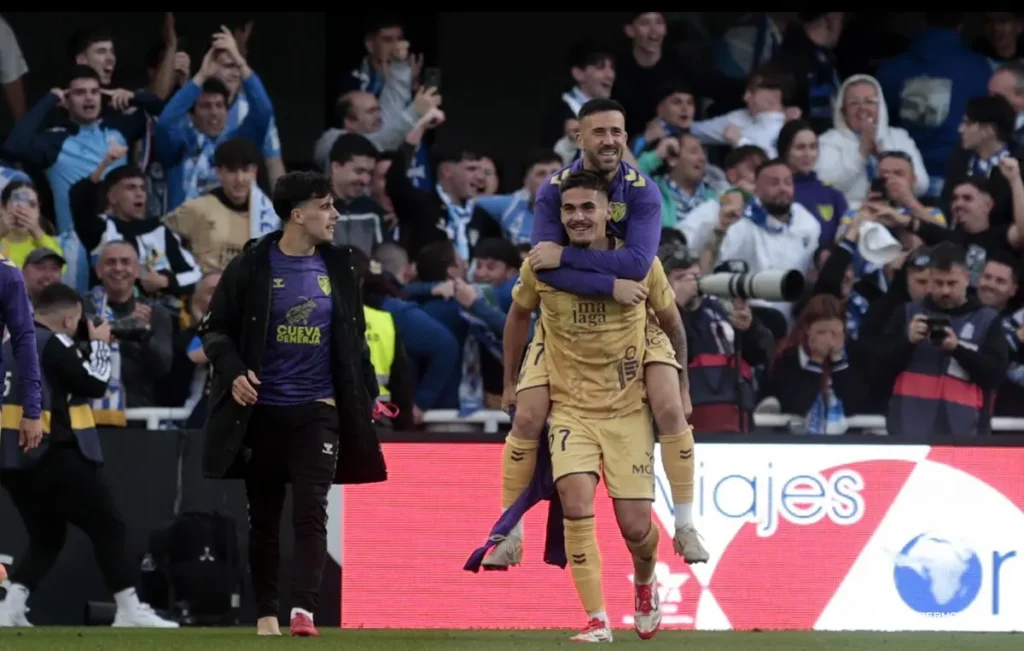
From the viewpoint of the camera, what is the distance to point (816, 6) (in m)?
16.1

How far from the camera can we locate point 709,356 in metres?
12.9

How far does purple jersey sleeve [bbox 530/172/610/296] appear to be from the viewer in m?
→ 8.81

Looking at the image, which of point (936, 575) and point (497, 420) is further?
point (497, 420)

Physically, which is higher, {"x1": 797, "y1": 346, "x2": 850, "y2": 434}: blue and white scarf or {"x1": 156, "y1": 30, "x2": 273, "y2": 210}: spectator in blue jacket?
{"x1": 156, "y1": 30, "x2": 273, "y2": 210}: spectator in blue jacket

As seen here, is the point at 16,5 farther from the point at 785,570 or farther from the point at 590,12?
the point at 785,570

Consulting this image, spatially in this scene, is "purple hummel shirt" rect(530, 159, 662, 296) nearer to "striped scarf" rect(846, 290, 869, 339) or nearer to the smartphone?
"striped scarf" rect(846, 290, 869, 339)

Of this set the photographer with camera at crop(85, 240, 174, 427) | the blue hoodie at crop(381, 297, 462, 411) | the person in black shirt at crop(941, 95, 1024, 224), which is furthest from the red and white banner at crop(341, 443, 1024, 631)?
the person in black shirt at crop(941, 95, 1024, 224)

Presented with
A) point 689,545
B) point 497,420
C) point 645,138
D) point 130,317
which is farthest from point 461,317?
point 689,545

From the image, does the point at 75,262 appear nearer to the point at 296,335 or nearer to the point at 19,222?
the point at 19,222

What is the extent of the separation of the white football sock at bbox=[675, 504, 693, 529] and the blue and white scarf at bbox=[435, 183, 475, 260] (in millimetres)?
5347

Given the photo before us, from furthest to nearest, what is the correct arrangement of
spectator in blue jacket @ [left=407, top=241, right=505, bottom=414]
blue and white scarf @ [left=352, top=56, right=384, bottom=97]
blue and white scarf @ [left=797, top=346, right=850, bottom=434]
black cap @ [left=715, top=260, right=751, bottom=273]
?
blue and white scarf @ [left=352, top=56, right=384, bottom=97] < blue and white scarf @ [left=797, top=346, right=850, bottom=434] < spectator in blue jacket @ [left=407, top=241, right=505, bottom=414] < black cap @ [left=715, top=260, right=751, bottom=273]

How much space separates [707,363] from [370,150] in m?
3.05

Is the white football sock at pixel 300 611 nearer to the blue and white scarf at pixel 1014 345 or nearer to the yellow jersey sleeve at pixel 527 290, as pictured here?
the yellow jersey sleeve at pixel 527 290

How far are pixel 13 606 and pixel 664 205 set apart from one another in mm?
5646
